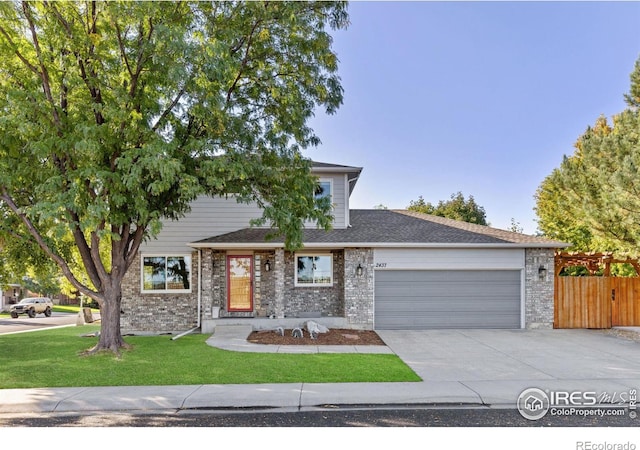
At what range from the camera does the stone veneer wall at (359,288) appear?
12.9 metres

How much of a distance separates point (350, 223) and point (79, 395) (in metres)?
10.7

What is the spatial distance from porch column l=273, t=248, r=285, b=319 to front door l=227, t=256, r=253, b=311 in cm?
114

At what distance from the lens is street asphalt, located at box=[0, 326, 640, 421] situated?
587 centimetres

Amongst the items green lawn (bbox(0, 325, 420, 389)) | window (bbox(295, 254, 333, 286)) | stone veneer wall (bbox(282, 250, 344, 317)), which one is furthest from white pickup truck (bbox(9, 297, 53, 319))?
window (bbox(295, 254, 333, 286))

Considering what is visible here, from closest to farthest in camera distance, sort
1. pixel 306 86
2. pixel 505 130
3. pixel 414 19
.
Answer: pixel 306 86 < pixel 414 19 < pixel 505 130

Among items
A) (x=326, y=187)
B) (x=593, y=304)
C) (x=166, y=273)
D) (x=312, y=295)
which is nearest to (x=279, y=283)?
(x=312, y=295)

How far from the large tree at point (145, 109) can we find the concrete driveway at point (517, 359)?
4.45m

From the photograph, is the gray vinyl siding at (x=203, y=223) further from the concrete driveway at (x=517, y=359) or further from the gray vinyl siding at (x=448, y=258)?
the concrete driveway at (x=517, y=359)

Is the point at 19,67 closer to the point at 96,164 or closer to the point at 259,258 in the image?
the point at 96,164

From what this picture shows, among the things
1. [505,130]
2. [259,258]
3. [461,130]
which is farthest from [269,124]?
[505,130]

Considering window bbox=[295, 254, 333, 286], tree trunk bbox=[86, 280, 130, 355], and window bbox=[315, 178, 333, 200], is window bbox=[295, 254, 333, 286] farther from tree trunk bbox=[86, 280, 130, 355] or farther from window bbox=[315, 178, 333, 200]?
tree trunk bbox=[86, 280, 130, 355]

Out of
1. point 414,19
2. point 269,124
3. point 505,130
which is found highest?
point 414,19

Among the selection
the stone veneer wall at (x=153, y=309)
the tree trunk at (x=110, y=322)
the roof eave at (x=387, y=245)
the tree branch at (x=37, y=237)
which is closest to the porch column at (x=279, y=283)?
the roof eave at (x=387, y=245)

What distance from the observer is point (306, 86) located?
9.94m
